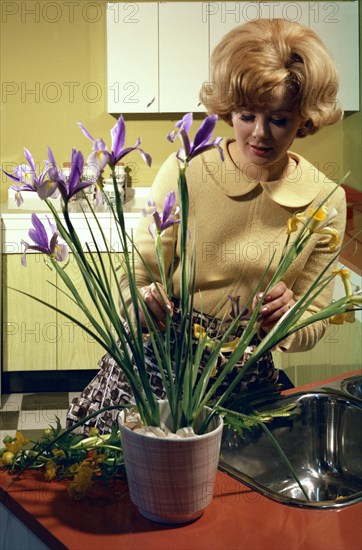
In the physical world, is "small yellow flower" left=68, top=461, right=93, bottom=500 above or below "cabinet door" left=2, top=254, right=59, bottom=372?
above

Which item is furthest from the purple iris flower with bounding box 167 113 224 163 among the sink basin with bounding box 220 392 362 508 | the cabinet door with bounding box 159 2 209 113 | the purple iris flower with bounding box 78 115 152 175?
the cabinet door with bounding box 159 2 209 113

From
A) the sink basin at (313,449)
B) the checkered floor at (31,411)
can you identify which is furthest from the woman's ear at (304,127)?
the checkered floor at (31,411)

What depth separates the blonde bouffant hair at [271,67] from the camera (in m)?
1.37

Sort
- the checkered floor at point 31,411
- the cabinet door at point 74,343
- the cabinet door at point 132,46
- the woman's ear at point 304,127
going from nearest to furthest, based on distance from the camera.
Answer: the woman's ear at point 304,127
the checkered floor at point 31,411
the cabinet door at point 74,343
the cabinet door at point 132,46

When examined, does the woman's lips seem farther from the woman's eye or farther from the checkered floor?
the checkered floor

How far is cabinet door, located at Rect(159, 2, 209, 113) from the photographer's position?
4.36 meters

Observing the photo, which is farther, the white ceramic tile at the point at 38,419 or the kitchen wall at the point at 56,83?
the kitchen wall at the point at 56,83

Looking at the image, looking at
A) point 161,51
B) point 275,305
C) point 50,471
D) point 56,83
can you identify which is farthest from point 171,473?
point 56,83

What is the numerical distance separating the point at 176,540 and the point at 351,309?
0.34 metres

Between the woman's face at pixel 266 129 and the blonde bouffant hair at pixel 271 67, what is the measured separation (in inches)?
0.6

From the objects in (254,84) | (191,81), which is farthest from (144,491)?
(191,81)

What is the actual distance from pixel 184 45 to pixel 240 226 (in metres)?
3.01

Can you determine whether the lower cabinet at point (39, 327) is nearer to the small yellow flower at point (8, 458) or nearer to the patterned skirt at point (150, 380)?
the patterned skirt at point (150, 380)

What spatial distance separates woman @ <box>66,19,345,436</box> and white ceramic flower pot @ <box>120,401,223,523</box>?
1.39 ft
